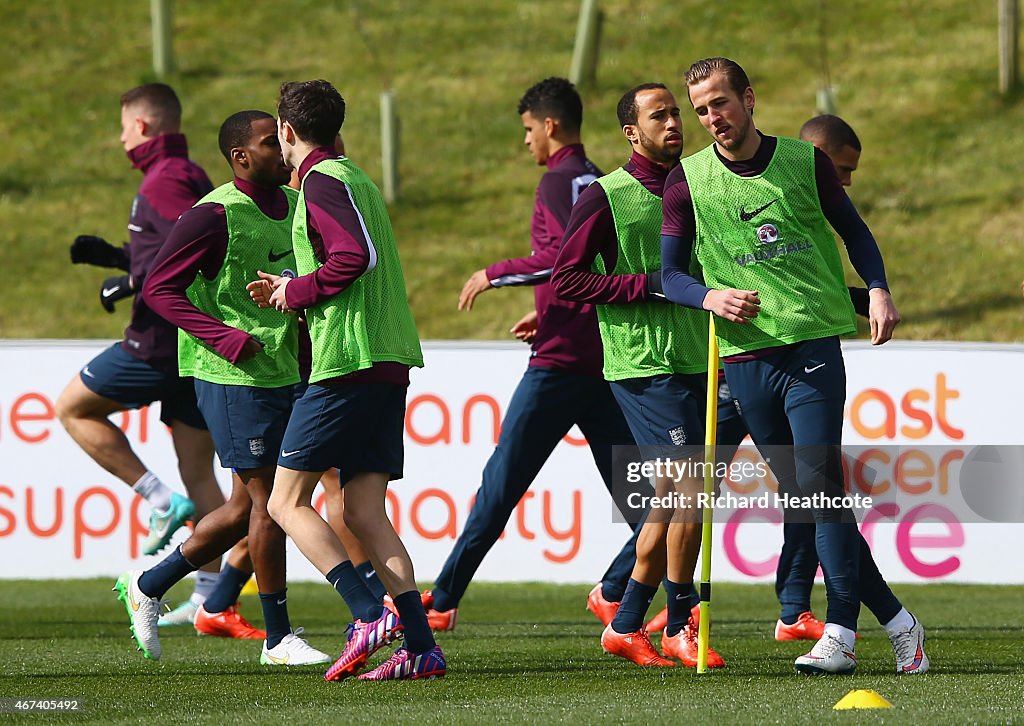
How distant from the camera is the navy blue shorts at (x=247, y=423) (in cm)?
681

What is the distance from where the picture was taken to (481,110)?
74.0 feet

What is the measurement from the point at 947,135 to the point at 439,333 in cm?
712

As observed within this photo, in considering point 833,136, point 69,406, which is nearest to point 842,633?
point 833,136

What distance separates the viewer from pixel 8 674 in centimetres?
641

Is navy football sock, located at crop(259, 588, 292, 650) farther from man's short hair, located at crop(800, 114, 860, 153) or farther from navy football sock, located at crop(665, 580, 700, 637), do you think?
man's short hair, located at crop(800, 114, 860, 153)

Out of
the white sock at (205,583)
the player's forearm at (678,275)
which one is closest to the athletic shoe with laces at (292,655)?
the white sock at (205,583)

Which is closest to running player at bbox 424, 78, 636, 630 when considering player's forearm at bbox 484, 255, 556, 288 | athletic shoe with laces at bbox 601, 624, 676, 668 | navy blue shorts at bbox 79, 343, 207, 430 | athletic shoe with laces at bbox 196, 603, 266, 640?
player's forearm at bbox 484, 255, 556, 288

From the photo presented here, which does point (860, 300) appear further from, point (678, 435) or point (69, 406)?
point (69, 406)

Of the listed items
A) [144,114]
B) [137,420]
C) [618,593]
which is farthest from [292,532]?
[137,420]

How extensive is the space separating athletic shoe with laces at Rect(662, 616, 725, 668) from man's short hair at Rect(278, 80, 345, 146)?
2.38 metres

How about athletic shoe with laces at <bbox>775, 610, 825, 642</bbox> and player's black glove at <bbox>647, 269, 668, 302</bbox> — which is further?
athletic shoe with laces at <bbox>775, 610, 825, 642</bbox>

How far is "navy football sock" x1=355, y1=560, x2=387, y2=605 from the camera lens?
241 inches

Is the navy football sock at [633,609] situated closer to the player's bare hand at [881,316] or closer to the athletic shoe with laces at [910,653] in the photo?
the athletic shoe with laces at [910,653]

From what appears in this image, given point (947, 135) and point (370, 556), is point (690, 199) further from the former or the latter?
point (947, 135)
